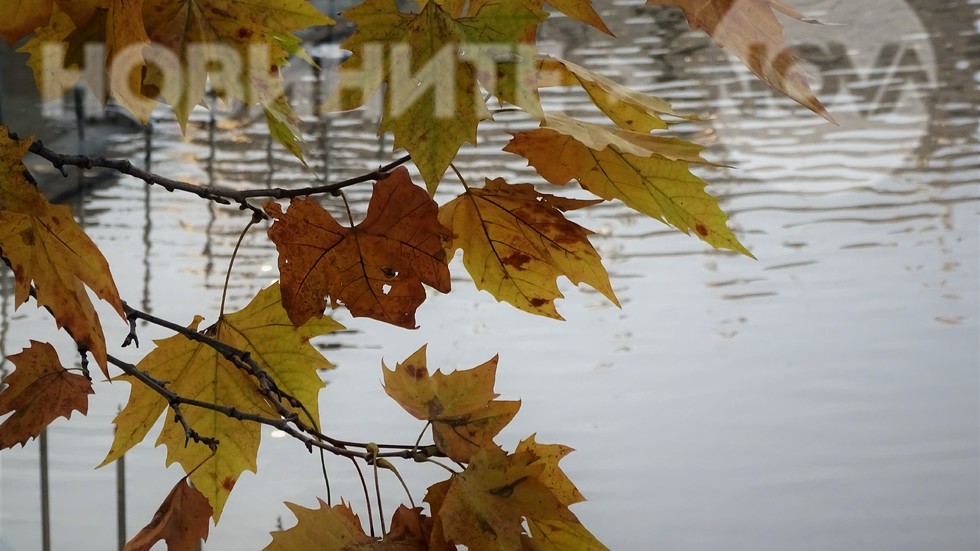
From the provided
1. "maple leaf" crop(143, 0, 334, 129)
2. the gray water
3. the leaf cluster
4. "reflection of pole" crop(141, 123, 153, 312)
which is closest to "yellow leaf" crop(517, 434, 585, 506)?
the leaf cluster

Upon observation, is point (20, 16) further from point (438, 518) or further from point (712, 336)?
point (712, 336)

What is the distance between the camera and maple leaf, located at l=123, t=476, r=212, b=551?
9.2 inches

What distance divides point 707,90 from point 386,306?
251cm

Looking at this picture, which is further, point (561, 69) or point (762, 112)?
point (762, 112)

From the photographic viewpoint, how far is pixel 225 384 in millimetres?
259

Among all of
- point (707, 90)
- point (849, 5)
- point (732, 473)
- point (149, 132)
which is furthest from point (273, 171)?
point (849, 5)

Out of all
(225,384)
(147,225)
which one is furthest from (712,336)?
(225,384)

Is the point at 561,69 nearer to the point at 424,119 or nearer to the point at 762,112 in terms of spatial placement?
the point at 424,119

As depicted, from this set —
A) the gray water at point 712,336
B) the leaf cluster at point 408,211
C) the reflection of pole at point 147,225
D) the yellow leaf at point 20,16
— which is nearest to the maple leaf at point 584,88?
the leaf cluster at point 408,211

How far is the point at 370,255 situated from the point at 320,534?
6 centimetres

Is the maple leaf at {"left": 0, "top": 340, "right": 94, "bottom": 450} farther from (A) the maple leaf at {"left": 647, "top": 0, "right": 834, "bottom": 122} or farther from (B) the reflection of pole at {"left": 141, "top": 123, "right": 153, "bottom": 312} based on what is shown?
(B) the reflection of pole at {"left": 141, "top": 123, "right": 153, "bottom": 312}

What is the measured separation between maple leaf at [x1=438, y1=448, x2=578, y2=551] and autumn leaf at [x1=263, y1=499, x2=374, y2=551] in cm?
2

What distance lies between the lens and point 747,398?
1447mm

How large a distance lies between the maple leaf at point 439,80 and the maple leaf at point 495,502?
0.20 ft
